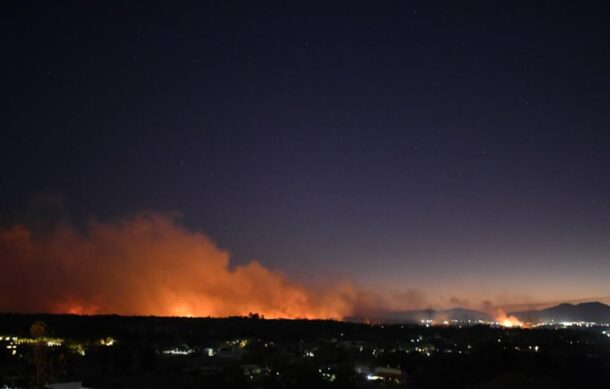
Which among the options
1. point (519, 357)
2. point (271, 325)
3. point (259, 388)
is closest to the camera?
point (259, 388)

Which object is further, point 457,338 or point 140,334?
point 457,338

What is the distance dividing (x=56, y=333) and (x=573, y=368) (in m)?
64.6

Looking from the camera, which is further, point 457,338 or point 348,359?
point 457,338

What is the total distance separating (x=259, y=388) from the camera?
35.8 meters

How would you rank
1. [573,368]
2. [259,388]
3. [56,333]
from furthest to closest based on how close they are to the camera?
1. [56,333]
2. [573,368]
3. [259,388]

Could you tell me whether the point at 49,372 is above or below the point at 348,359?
above

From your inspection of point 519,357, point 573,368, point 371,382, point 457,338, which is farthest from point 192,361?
point 457,338

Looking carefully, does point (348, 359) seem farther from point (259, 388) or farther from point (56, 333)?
point (56, 333)

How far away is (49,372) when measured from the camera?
12.8 m

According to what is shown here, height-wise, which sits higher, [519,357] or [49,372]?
[49,372]

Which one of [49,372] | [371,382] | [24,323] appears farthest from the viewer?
[24,323]

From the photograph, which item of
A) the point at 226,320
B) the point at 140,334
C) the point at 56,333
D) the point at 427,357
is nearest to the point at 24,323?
the point at 56,333

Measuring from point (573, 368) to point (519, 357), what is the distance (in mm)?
4810

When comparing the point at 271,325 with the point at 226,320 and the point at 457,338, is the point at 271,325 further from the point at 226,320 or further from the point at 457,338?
the point at 457,338
